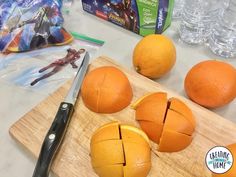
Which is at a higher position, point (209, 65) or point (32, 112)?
point (209, 65)

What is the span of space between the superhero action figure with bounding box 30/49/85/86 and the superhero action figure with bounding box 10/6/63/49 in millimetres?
62

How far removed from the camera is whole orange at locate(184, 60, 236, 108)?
1.97 feet

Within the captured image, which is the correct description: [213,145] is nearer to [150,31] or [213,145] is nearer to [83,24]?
Answer: [150,31]

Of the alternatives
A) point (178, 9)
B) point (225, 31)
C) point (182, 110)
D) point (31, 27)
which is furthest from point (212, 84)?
point (31, 27)

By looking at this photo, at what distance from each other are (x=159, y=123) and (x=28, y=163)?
296 mm

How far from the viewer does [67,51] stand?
0.84 meters

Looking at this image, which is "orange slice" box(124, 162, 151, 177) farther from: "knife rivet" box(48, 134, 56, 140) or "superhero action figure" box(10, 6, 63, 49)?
"superhero action figure" box(10, 6, 63, 49)

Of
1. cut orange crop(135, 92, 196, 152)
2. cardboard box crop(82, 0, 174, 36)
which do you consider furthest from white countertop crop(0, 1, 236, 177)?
cut orange crop(135, 92, 196, 152)

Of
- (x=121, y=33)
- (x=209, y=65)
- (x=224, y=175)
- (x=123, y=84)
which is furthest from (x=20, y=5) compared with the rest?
(x=224, y=175)

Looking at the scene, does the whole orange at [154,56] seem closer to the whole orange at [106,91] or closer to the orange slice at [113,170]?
the whole orange at [106,91]

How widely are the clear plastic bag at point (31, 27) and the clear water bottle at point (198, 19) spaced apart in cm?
35

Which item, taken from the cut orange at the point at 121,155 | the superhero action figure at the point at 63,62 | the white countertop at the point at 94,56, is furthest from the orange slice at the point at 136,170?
the superhero action figure at the point at 63,62

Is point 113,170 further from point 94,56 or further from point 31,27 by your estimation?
point 31,27

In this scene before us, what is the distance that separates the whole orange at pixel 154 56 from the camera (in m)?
0.67
